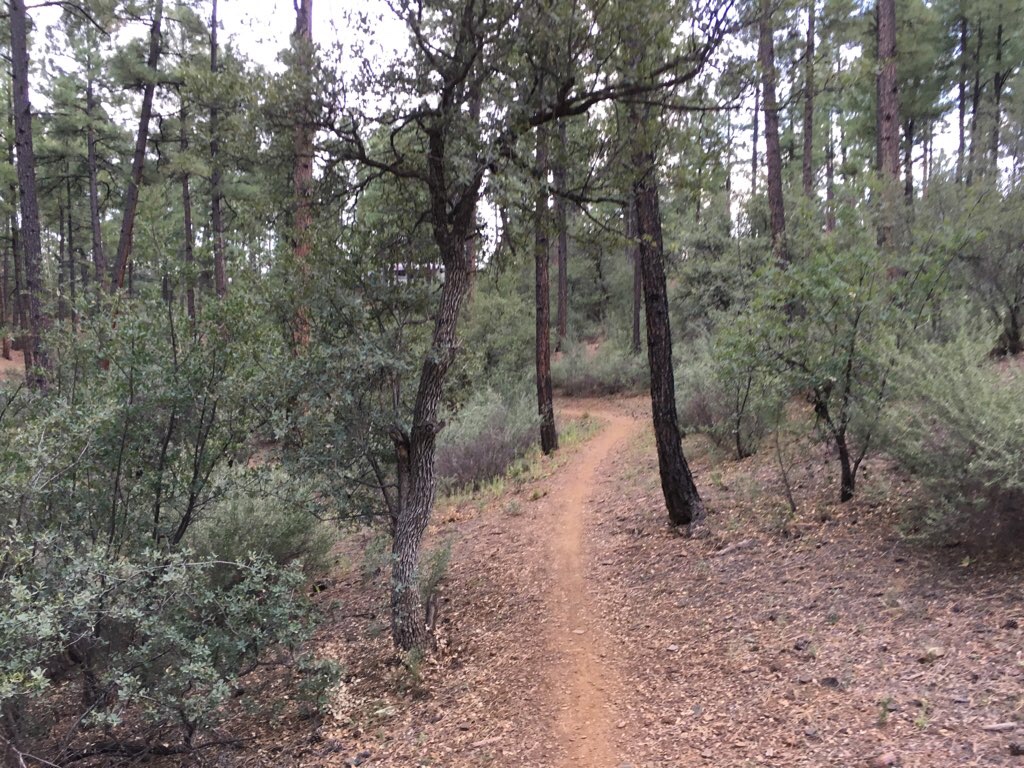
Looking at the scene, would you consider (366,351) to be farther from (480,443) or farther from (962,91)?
(962,91)

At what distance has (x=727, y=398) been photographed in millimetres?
10477

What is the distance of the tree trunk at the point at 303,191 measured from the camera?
5441 millimetres

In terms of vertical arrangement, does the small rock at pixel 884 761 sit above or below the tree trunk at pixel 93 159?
below

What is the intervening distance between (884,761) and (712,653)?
1.64 m

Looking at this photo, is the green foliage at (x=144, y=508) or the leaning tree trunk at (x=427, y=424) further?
the leaning tree trunk at (x=427, y=424)

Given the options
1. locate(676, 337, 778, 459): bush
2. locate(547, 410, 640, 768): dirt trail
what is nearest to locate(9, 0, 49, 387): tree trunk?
locate(547, 410, 640, 768): dirt trail

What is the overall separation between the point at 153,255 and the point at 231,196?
1647 cm

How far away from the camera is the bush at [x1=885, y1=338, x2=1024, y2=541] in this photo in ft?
15.7

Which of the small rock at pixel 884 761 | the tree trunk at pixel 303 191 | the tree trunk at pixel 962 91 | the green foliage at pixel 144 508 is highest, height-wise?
the tree trunk at pixel 962 91

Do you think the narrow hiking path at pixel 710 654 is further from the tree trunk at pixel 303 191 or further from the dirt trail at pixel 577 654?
the tree trunk at pixel 303 191

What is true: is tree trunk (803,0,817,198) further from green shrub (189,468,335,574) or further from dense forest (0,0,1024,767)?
green shrub (189,468,335,574)

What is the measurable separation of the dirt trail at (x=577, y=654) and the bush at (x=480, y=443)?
2971mm

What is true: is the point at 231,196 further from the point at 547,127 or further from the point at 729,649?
the point at 729,649

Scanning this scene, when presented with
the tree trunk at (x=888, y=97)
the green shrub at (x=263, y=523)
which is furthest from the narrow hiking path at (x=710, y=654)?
the tree trunk at (x=888, y=97)
